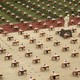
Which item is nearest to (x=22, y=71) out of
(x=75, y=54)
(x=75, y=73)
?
(x=75, y=73)

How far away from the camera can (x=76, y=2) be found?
953 inches

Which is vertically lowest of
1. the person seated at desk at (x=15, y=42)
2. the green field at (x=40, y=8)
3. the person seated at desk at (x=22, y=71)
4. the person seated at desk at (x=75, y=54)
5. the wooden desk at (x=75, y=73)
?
the wooden desk at (x=75, y=73)

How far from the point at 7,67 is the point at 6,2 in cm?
1047

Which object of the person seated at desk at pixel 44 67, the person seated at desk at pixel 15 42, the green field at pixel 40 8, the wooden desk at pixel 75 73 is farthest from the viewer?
the green field at pixel 40 8

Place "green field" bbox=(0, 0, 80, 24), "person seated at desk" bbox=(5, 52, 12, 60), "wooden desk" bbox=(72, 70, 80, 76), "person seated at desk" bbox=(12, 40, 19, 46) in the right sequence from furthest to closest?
"green field" bbox=(0, 0, 80, 24) < "person seated at desk" bbox=(12, 40, 19, 46) < "person seated at desk" bbox=(5, 52, 12, 60) < "wooden desk" bbox=(72, 70, 80, 76)

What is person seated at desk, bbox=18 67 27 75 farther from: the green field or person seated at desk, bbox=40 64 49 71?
the green field

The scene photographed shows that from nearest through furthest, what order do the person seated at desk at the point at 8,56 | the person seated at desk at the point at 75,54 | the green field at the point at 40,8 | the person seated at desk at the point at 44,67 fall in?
the person seated at desk at the point at 44,67 < the person seated at desk at the point at 8,56 < the person seated at desk at the point at 75,54 < the green field at the point at 40,8

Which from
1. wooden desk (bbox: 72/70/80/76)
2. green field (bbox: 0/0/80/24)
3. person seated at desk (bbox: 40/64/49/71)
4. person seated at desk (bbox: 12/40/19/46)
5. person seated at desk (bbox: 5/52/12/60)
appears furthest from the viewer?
green field (bbox: 0/0/80/24)

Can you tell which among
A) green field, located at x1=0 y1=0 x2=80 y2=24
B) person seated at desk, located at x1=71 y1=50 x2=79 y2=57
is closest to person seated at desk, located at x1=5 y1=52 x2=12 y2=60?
person seated at desk, located at x1=71 y1=50 x2=79 y2=57

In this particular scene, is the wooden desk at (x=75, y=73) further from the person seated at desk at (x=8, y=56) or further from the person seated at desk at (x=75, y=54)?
the person seated at desk at (x=8, y=56)

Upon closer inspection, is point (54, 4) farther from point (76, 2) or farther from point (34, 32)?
point (34, 32)

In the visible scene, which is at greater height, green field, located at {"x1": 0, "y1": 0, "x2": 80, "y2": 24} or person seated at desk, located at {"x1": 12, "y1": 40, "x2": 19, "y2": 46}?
green field, located at {"x1": 0, "y1": 0, "x2": 80, "y2": 24}

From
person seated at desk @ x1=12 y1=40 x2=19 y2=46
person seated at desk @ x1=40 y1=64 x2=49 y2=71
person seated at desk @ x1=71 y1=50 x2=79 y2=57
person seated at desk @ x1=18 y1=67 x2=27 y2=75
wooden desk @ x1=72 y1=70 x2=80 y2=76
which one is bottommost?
wooden desk @ x1=72 y1=70 x2=80 y2=76

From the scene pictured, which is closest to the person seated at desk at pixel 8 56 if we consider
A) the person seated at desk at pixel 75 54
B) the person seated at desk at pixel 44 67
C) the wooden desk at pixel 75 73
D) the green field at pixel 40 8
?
the person seated at desk at pixel 44 67
